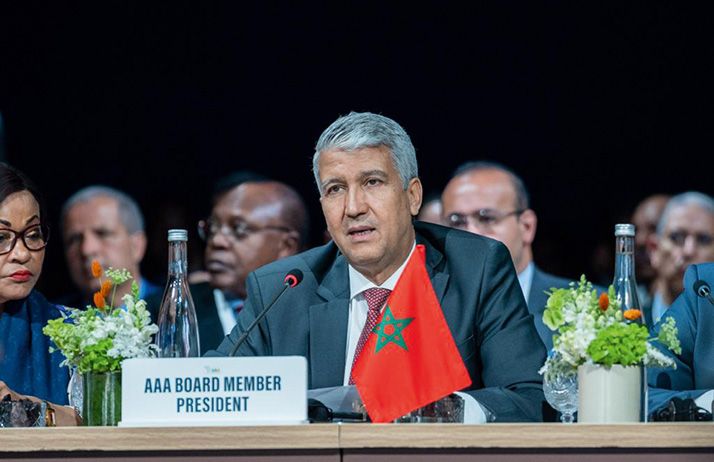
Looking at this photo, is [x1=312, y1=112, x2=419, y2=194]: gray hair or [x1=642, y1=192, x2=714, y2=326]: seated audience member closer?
[x1=312, y1=112, x2=419, y2=194]: gray hair

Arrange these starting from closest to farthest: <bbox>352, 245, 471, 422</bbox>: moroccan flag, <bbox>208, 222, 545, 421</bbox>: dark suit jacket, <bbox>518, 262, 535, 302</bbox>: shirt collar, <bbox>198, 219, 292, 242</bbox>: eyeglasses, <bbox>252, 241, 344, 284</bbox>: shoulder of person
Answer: <bbox>352, 245, 471, 422</bbox>: moroccan flag
<bbox>208, 222, 545, 421</bbox>: dark suit jacket
<bbox>252, 241, 344, 284</bbox>: shoulder of person
<bbox>518, 262, 535, 302</bbox>: shirt collar
<bbox>198, 219, 292, 242</bbox>: eyeglasses

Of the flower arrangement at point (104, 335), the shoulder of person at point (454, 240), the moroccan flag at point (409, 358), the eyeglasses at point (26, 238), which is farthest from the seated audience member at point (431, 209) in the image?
the flower arrangement at point (104, 335)

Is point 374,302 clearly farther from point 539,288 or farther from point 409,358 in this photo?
point 539,288

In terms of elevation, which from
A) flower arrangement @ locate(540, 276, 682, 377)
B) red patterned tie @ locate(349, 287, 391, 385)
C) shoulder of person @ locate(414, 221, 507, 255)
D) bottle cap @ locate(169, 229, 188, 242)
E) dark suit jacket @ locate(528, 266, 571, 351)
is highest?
dark suit jacket @ locate(528, 266, 571, 351)

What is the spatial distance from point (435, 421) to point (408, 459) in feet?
1.09

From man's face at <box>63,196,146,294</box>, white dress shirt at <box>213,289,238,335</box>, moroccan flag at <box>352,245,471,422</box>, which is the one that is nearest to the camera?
moroccan flag at <box>352,245,471,422</box>

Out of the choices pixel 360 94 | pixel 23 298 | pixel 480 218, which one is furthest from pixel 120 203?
pixel 23 298

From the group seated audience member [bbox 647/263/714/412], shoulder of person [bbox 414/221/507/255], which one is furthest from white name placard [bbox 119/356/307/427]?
seated audience member [bbox 647/263/714/412]

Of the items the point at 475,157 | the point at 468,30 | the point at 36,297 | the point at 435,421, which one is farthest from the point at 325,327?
the point at 468,30

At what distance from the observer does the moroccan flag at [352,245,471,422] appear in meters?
2.42

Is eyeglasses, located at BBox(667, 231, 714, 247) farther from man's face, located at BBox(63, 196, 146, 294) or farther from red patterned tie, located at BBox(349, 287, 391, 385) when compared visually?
red patterned tie, located at BBox(349, 287, 391, 385)

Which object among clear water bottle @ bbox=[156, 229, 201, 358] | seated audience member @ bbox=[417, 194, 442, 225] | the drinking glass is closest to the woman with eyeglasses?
clear water bottle @ bbox=[156, 229, 201, 358]

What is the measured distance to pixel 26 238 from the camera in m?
3.15

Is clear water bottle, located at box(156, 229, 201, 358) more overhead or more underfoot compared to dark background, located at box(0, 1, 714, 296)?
more underfoot
